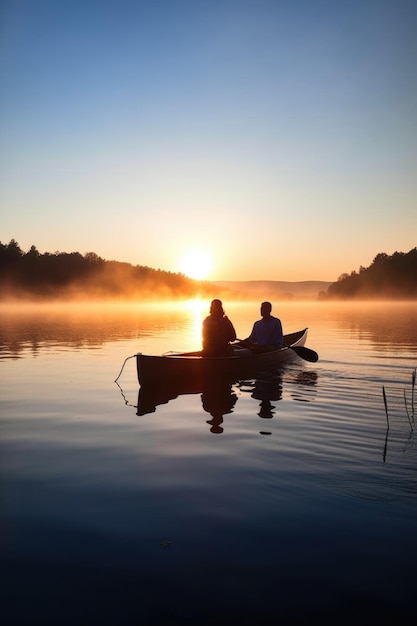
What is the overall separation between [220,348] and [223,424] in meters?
5.78

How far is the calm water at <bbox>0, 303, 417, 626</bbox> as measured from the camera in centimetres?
401

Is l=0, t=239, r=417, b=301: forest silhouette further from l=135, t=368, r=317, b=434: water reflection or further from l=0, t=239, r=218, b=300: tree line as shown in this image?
l=135, t=368, r=317, b=434: water reflection

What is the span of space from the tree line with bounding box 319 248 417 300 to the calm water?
168572 mm

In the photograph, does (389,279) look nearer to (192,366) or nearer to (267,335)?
(267,335)

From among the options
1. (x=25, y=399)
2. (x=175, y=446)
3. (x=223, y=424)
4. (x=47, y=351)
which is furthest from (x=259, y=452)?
(x=47, y=351)

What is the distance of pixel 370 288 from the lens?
184750mm

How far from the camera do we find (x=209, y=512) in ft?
18.9

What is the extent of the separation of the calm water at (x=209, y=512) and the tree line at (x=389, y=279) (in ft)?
553

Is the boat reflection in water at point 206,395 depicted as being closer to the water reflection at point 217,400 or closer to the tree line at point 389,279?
the water reflection at point 217,400

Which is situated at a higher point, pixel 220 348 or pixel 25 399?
pixel 220 348

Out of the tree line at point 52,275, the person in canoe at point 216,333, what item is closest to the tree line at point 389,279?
the tree line at point 52,275

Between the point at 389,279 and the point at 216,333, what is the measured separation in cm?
17328

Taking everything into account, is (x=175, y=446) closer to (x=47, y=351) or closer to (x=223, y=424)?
(x=223, y=424)

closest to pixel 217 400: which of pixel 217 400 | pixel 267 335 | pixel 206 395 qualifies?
pixel 217 400
